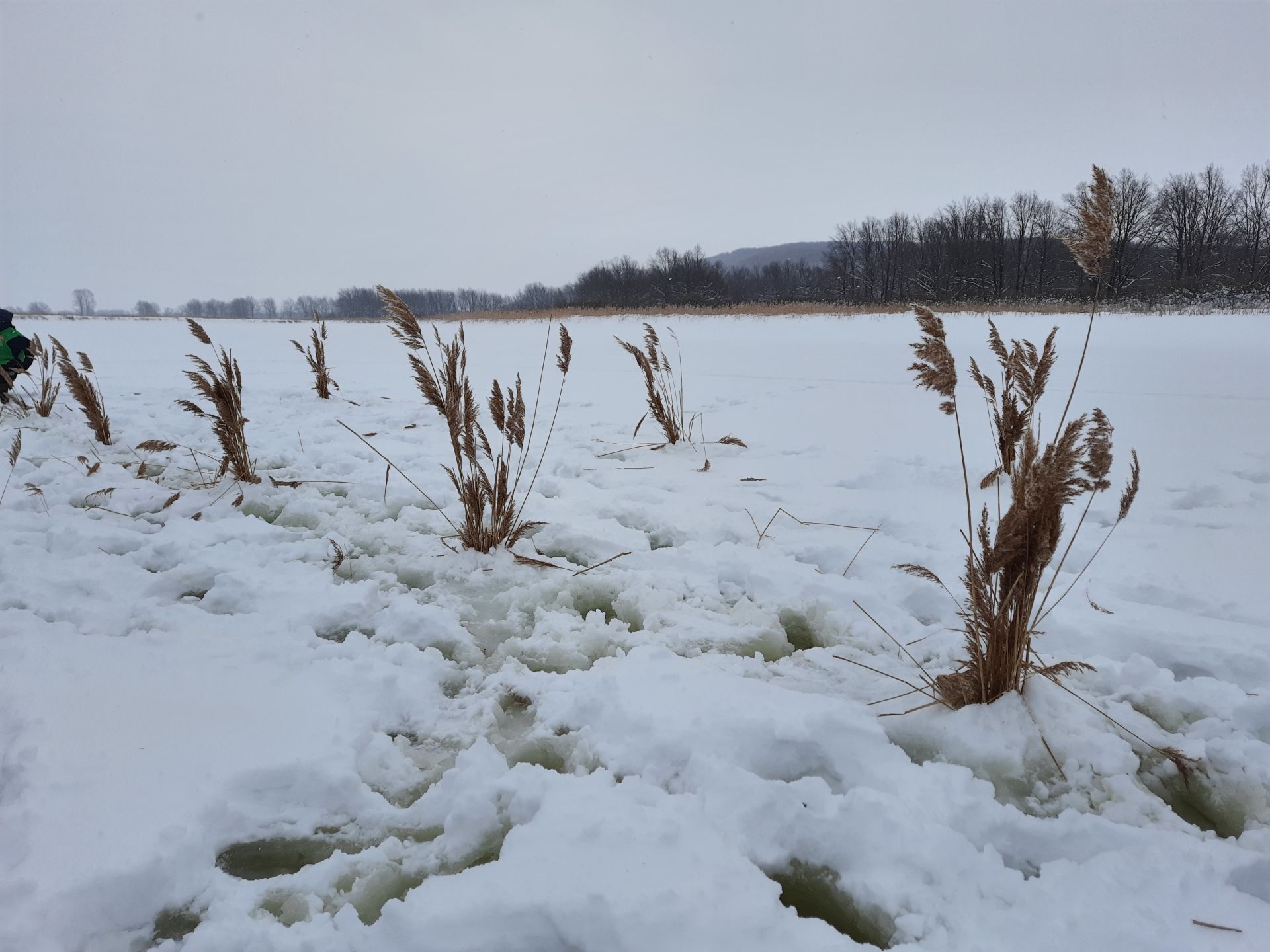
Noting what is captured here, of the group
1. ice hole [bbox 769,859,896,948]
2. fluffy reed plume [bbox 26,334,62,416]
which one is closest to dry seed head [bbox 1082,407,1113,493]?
ice hole [bbox 769,859,896,948]

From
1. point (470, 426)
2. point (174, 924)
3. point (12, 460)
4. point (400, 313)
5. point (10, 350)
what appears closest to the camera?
point (174, 924)

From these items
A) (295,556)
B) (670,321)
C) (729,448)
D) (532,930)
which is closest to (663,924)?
(532,930)

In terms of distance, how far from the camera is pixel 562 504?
115 inches

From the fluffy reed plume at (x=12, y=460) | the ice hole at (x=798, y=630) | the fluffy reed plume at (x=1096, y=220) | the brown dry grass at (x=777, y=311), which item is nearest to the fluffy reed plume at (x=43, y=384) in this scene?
the fluffy reed plume at (x=12, y=460)

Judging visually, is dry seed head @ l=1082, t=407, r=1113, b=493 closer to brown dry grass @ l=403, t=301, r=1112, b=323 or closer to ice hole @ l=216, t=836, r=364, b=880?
ice hole @ l=216, t=836, r=364, b=880

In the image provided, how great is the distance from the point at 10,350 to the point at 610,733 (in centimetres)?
622

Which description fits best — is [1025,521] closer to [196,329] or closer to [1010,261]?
[196,329]

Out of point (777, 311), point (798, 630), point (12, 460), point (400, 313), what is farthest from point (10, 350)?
point (777, 311)

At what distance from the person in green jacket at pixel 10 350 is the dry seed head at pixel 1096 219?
664 cm

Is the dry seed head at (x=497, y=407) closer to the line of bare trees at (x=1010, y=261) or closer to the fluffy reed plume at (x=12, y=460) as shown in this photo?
the fluffy reed plume at (x=12, y=460)

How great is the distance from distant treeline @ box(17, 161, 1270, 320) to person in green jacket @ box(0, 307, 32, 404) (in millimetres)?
15295

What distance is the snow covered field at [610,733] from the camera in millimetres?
954

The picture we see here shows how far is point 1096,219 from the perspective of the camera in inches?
52.6

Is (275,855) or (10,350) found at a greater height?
(10,350)
